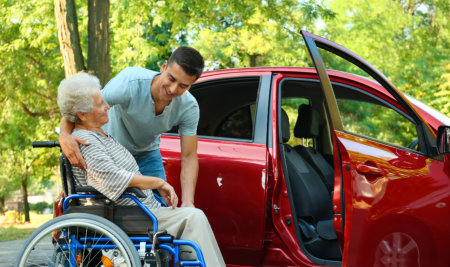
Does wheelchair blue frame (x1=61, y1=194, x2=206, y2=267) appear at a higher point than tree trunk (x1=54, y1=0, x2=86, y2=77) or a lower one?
lower

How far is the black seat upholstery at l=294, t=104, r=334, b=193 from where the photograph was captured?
176 inches

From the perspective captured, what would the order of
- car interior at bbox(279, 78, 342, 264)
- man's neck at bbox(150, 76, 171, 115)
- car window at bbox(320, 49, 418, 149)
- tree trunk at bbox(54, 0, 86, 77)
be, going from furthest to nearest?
car window at bbox(320, 49, 418, 149) < tree trunk at bbox(54, 0, 86, 77) < car interior at bbox(279, 78, 342, 264) < man's neck at bbox(150, 76, 171, 115)

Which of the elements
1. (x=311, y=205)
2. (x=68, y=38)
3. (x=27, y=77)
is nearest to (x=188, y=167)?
(x=311, y=205)

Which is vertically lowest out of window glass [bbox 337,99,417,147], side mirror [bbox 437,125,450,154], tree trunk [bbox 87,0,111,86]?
window glass [bbox 337,99,417,147]

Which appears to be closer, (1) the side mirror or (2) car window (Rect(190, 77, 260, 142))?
(1) the side mirror

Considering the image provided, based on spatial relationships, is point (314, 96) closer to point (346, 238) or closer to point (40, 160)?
point (346, 238)

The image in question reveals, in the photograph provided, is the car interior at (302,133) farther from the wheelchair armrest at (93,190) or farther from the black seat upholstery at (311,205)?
the wheelchair armrest at (93,190)

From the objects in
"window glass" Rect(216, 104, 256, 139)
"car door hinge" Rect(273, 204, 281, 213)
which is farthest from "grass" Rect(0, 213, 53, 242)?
"car door hinge" Rect(273, 204, 281, 213)

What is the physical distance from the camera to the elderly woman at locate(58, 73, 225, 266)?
305cm

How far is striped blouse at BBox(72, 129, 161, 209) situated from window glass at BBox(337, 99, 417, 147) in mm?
14987

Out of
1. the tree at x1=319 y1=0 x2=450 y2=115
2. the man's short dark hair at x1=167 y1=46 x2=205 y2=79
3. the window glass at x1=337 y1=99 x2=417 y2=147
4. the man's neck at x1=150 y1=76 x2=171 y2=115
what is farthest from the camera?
the tree at x1=319 y1=0 x2=450 y2=115

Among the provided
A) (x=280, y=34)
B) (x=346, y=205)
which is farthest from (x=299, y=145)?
(x=280, y=34)

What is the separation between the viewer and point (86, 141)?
3.07m

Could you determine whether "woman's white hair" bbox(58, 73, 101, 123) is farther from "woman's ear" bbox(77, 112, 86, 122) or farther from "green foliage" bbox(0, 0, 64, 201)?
"green foliage" bbox(0, 0, 64, 201)
